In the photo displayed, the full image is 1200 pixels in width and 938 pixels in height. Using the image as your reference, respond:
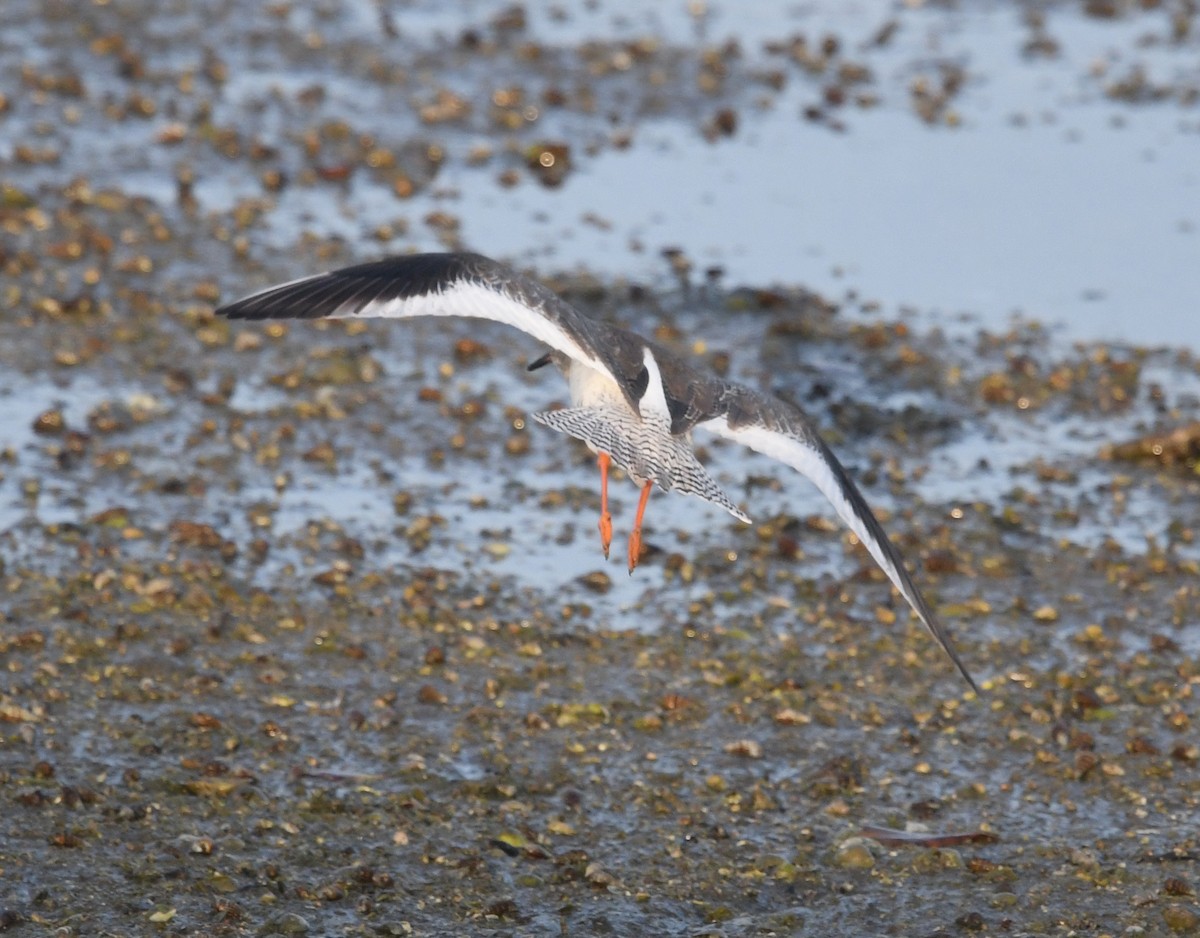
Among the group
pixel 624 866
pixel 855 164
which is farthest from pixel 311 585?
pixel 855 164

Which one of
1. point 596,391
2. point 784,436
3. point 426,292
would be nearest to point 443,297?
point 426,292

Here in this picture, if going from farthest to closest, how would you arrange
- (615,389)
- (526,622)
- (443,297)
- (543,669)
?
1. (526,622)
2. (543,669)
3. (615,389)
4. (443,297)

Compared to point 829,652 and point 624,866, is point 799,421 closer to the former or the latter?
point 829,652

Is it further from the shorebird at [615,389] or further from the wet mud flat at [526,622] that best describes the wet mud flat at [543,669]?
the shorebird at [615,389]

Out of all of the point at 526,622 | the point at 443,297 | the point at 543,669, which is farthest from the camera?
the point at 526,622

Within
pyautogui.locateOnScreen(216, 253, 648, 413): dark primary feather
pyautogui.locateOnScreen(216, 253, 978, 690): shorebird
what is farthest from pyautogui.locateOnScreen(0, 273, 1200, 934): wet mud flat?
pyautogui.locateOnScreen(216, 253, 648, 413): dark primary feather

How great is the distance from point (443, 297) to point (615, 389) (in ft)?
2.74

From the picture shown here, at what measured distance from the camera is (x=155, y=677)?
809 centimetres

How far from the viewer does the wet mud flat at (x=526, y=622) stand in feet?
23.2

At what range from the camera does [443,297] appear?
7.87m

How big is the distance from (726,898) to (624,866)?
1.32ft

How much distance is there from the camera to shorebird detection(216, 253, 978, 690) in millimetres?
7652

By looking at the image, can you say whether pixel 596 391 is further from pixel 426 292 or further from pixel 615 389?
pixel 426 292

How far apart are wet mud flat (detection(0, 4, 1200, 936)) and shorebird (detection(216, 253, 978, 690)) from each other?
819mm
